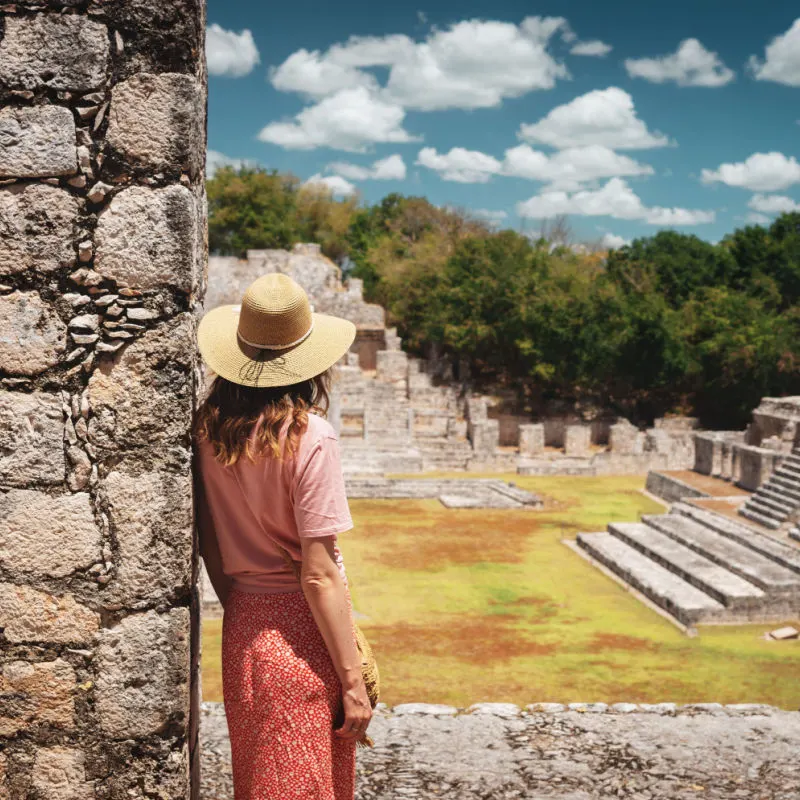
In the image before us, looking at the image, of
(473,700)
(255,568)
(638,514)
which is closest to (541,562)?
(638,514)

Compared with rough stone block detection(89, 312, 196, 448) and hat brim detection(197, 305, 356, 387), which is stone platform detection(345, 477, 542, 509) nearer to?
hat brim detection(197, 305, 356, 387)

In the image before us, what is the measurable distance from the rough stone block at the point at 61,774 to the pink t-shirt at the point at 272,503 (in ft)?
2.18

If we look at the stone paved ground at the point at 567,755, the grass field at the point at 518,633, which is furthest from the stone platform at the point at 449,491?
the stone paved ground at the point at 567,755

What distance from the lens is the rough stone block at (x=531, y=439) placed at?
22.6 meters

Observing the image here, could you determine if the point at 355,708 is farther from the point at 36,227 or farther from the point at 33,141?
the point at 33,141

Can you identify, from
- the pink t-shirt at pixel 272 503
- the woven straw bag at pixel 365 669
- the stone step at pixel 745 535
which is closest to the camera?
the pink t-shirt at pixel 272 503

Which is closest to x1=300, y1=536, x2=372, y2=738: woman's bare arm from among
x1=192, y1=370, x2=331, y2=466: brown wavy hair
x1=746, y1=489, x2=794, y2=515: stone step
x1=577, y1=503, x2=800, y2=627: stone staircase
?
x1=192, y1=370, x2=331, y2=466: brown wavy hair

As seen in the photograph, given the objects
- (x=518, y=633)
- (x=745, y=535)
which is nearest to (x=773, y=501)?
(x=745, y=535)

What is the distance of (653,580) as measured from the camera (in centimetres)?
1189

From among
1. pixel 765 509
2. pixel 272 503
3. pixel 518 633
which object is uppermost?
pixel 272 503

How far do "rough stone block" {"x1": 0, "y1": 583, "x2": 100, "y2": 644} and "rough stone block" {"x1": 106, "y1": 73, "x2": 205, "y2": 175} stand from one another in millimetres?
1200

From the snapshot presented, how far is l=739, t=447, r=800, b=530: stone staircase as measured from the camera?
14914 millimetres

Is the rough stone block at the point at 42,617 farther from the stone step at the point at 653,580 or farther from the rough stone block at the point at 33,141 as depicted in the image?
the stone step at the point at 653,580

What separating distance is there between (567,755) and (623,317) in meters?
23.3
